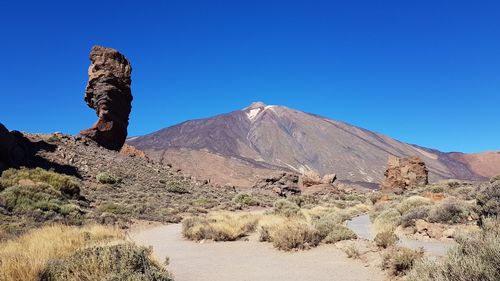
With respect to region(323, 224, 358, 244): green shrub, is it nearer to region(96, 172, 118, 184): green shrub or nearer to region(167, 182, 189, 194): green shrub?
region(96, 172, 118, 184): green shrub

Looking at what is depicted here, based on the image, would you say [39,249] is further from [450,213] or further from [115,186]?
[115,186]

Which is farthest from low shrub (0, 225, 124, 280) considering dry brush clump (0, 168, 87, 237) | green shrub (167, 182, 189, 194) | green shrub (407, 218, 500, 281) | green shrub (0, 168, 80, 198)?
green shrub (167, 182, 189, 194)

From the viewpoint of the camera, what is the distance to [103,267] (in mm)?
6094

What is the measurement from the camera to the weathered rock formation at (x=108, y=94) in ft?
124

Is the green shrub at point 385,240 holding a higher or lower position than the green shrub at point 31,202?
lower

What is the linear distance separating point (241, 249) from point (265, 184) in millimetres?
34315

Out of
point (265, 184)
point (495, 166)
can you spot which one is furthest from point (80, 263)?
point (495, 166)

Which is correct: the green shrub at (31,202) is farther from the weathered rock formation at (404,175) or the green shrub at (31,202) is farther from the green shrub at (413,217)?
the weathered rock formation at (404,175)

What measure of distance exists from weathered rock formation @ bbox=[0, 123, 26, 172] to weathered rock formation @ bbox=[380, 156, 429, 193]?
2951cm

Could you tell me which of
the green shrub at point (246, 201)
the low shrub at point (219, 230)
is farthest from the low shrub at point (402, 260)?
the green shrub at point (246, 201)

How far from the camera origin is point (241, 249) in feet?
39.2

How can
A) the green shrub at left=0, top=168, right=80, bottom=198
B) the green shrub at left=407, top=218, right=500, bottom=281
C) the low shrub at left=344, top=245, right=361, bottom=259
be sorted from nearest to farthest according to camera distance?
the green shrub at left=407, top=218, right=500, bottom=281 → the low shrub at left=344, top=245, right=361, bottom=259 → the green shrub at left=0, top=168, right=80, bottom=198

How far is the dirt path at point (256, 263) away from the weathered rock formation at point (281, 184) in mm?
31663

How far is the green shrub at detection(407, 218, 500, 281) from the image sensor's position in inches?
183
